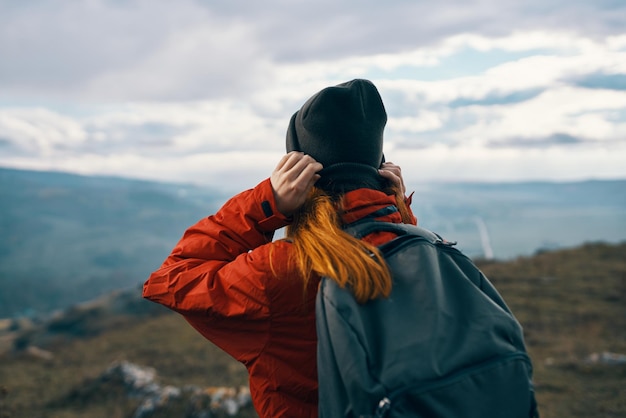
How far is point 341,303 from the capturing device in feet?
5.75

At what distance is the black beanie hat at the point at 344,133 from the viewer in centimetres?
217

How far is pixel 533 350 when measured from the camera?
10836 mm

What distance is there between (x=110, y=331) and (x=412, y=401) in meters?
20.5

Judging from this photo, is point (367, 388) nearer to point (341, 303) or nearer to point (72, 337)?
point (341, 303)

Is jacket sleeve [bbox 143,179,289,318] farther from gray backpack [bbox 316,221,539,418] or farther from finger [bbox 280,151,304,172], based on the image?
gray backpack [bbox 316,221,539,418]

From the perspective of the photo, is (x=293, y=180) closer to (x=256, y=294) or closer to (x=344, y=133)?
(x=344, y=133)

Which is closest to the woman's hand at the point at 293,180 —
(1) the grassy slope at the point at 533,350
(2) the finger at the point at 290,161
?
(2) the finger at the point at 290,161

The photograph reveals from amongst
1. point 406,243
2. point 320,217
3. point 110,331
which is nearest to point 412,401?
point 406,243

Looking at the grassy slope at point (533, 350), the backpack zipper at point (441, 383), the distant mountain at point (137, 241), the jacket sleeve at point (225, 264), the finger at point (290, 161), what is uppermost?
the finger at point (290, 161)

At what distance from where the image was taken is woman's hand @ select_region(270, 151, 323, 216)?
2.08 metres

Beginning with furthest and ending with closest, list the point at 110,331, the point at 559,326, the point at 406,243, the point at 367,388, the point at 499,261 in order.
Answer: the point at 499,261 → the point at 110,331 → the point at 559,326 → the point at 406,243 → the point at 367,388

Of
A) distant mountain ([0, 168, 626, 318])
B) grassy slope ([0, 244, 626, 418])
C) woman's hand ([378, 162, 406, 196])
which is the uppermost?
woman's hand ([378, 162, 406, 196])

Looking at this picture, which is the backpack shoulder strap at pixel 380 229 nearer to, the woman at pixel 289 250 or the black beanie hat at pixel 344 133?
the woman at pixel 289 250

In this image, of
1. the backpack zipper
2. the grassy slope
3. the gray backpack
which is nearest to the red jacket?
the gray backpack
